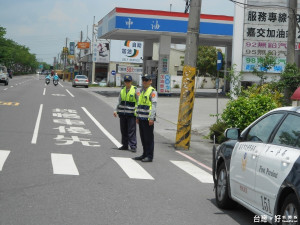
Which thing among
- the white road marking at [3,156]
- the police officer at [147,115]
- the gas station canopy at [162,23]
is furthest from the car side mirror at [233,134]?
the gas station canopy at [162,23]

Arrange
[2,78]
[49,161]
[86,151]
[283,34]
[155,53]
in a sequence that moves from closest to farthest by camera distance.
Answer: [49,161], [86,151], [283,34], [2,78], [155,53]

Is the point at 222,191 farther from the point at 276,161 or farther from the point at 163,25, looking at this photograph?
the point at 163,25

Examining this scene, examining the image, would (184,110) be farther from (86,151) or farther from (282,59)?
(282,59)

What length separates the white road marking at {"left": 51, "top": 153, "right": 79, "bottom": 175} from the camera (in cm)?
1073

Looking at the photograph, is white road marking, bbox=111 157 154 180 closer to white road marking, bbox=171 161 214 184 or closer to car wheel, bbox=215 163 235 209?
white road marking, bbox=171 161 214 184

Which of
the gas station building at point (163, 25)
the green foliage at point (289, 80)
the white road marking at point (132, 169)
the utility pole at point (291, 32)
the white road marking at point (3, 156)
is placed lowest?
the white road marking at point (132, 169)

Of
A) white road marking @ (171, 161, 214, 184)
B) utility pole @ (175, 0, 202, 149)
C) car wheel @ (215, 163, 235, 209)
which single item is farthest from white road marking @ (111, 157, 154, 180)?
utility pole @ (175, 0, 202, 149)

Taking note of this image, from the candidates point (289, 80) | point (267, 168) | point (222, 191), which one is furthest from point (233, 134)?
point (289, 80)

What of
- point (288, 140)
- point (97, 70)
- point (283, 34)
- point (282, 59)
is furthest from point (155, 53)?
point (288, 140)

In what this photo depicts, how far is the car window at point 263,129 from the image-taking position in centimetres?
693

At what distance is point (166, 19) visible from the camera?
140 ft

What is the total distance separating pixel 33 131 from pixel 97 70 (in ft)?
226

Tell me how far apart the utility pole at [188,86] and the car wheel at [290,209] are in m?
10.2

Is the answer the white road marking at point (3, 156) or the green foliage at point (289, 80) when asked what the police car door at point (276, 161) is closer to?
the white road marking at point (3, 156)
